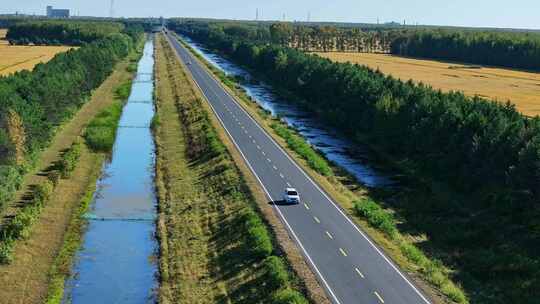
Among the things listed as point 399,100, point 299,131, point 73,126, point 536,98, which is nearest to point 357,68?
point 299,131

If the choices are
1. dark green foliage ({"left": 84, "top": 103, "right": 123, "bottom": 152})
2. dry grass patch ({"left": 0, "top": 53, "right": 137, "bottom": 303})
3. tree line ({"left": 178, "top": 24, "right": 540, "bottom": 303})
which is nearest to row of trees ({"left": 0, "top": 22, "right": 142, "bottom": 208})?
dry grass patch ({"left": 0, "top": 53, "right": 137, "bottom": 303})

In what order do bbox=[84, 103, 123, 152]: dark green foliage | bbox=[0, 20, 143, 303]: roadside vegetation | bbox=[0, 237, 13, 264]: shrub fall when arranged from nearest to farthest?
1. bbox=[0, 20, 143, 303]: roadside vegetation
2. bbox=[0, 237, 13, 264]: shrub
3. bbox=[84, 103, 123, 152]: dark green foliage

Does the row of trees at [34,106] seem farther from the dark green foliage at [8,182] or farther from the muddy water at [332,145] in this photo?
the muddy water at [332,145]

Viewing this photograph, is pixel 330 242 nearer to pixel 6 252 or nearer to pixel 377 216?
pixel 377 216

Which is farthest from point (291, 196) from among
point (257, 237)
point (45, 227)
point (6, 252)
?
point (6, 252)

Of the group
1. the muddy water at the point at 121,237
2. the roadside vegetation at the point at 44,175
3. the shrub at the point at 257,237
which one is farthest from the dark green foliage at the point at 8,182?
the shrub at the point at 257,237

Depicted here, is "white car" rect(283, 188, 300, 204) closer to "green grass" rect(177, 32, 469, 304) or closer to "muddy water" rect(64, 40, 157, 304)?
"green grass" rect(177, 32, 469, 304)
